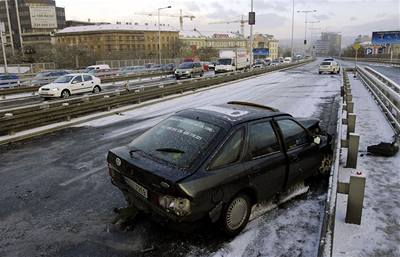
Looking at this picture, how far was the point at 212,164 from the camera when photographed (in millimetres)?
4359

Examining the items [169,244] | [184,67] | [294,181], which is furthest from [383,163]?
[184,67]

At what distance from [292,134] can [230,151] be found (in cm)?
150

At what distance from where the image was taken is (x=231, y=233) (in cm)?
461

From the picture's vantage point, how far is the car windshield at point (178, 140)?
14.7 feet

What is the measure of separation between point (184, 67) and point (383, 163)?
33.3m

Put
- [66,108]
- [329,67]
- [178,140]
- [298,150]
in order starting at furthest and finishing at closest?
[329,67] → [66,108] → [298,150] → [178,140]

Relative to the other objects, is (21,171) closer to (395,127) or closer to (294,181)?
(294,181)

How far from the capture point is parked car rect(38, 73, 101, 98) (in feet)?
71.5

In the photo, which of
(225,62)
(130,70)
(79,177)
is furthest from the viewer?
(225,62)

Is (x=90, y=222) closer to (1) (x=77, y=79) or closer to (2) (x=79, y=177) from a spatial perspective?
(2) (x=79, y=177)

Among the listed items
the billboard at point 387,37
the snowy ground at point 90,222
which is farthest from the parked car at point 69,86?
the billboard at point 387,37

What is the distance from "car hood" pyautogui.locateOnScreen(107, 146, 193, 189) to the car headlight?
7.2 inches

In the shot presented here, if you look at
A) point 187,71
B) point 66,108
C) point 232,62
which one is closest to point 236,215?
point 66,108

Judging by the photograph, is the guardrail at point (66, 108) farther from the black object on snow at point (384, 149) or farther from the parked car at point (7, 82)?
the parked car at point (7, 82)
